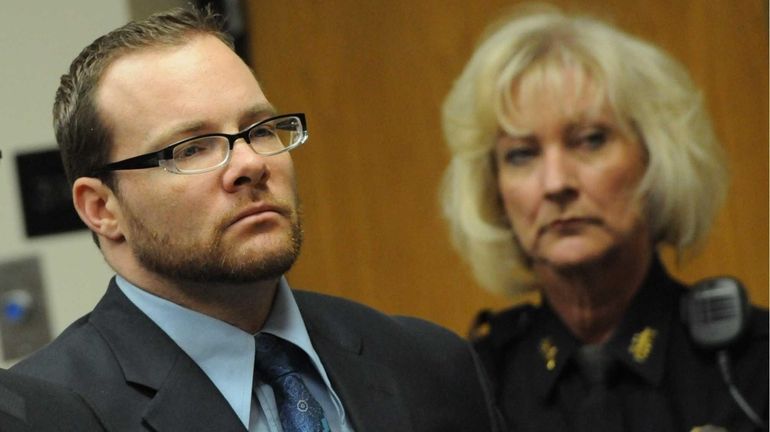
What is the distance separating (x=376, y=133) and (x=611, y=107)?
1.67ft

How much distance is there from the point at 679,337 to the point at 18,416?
1114mm

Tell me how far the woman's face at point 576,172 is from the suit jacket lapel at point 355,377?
0.44m

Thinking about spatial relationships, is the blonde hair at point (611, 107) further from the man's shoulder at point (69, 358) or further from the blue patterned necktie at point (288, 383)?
the man's shoulder at point (69, 358)

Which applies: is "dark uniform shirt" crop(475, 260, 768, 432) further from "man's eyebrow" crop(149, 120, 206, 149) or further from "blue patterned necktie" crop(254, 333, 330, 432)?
"man's eyebrow" crop(149, 120, 206, 149)

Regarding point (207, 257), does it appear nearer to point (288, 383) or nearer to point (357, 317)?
point (288, 383)

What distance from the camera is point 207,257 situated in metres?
1.69

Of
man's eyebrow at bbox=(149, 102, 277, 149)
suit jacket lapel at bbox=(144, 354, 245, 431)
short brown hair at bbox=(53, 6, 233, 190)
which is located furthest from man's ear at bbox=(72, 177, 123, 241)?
suit jacket lapel at bbox=(144, 354, 245, 431)

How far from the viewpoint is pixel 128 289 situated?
1746 millimetres

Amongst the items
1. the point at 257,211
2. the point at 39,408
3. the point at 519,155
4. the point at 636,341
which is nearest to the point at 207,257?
the point at 257,211

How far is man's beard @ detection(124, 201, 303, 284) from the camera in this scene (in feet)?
5.51

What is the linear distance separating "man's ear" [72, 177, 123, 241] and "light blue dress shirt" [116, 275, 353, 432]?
0.25 feet

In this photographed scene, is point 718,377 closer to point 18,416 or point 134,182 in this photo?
point 134,182

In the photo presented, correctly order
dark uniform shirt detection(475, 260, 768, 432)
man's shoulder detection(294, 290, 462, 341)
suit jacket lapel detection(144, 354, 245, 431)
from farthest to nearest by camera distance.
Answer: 1. dark uniform shirt detection(475, 260, 768, 432)
2. man's shoulder detection(294, 290, 462, 341)
3. suit jacket lapel detection(144, 354, 245, 431)

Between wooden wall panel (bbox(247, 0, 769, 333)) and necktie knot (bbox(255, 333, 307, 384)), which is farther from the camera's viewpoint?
wooden wall panel (bbox(247, 0, 769, 333))
